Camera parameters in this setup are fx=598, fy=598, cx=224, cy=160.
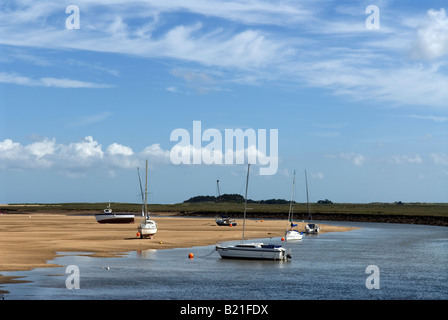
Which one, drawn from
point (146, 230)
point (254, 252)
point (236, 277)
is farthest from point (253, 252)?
point (146, 230)

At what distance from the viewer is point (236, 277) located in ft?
151

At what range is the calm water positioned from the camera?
3750 cm

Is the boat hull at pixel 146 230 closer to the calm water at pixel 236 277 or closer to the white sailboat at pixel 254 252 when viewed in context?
the calm water at pixel 236 277

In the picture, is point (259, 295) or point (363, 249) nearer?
point (259, 295)

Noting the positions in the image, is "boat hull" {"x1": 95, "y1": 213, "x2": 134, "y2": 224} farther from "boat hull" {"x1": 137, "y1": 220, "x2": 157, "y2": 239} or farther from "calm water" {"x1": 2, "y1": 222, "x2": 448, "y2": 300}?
"calm water" {"x1": 2, "y1": 222, "x2": 448, "y2": 300}

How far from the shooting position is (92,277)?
141 feet

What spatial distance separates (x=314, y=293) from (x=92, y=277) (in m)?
15.9

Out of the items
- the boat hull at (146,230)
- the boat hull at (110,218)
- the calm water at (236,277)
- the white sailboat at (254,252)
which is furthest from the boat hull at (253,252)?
the boat hull at (110,218)

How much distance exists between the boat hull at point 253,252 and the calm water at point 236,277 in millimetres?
952

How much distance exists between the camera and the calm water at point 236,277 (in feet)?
123

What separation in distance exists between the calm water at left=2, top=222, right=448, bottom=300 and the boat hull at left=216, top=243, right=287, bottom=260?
3.12ft
